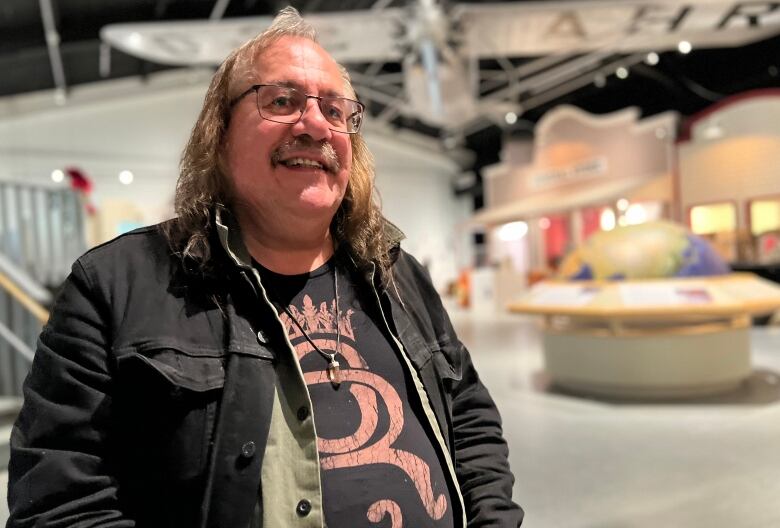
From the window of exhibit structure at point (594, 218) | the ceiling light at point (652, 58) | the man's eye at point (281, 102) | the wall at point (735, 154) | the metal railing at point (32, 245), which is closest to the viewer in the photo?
the man's eye at point (281, 102)

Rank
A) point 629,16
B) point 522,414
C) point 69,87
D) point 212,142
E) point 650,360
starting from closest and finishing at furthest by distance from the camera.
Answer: point 212,142 → point 522,414 → point 650,360 → point 629,16 → point 69,87

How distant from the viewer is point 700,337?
448 cm

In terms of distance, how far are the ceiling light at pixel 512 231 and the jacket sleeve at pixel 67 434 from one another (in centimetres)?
1552

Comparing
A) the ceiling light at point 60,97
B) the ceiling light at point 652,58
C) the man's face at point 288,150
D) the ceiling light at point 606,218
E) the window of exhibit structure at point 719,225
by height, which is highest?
the ceiling light at point 652,58

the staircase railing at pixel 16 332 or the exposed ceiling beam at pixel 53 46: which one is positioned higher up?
the exposed ceiling beam at pixel 53 46

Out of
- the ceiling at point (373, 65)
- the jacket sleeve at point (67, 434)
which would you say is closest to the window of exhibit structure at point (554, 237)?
the ceiling at point (373, 65)

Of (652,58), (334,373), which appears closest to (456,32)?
(652,58)

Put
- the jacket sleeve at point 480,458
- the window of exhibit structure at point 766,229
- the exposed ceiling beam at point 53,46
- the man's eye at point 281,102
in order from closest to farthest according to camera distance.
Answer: the man's eye at point 281,102, the jacket sleeve at point 480,458, the exposed ceiling beam at point 53,46, the window of exhibit structure at point 766,229

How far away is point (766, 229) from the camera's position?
916 centimetres

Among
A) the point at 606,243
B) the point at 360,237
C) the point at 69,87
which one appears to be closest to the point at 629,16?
the point at 606,243

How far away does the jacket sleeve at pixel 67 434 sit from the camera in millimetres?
925

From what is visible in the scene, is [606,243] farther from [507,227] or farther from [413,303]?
[507,227]

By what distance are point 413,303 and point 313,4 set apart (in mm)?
8766

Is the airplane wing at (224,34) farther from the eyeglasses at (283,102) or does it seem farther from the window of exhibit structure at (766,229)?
the window of exhibit structure at (766,229)
